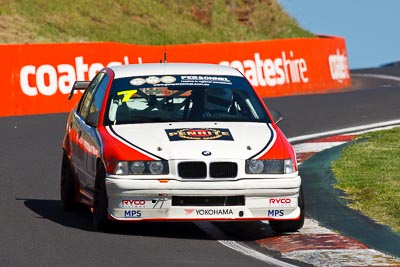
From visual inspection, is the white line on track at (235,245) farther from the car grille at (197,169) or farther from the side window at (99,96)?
the side window at (99,96)

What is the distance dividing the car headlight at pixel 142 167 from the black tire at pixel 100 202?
0.72ft

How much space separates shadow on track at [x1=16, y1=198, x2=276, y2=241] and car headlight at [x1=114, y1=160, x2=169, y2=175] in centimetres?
53

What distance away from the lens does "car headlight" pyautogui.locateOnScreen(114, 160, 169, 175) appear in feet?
34.6

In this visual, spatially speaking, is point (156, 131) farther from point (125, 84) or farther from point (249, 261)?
point (249, 261)

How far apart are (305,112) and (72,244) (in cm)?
1625

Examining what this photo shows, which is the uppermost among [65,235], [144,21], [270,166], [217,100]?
[144,21]

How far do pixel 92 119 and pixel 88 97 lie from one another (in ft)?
3.13

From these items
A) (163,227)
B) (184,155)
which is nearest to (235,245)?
(184,155)

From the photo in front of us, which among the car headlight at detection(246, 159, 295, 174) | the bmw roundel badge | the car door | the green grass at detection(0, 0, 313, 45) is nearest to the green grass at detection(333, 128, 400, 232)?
the car headlight at detection(246, 159, 295, 174)

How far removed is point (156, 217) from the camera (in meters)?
10.5

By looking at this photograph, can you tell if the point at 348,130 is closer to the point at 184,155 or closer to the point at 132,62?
the point at 132,62

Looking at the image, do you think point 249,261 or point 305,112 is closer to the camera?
point 249,261

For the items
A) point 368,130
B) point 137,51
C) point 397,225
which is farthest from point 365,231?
point 137,51

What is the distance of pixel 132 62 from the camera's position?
95.8 feet
